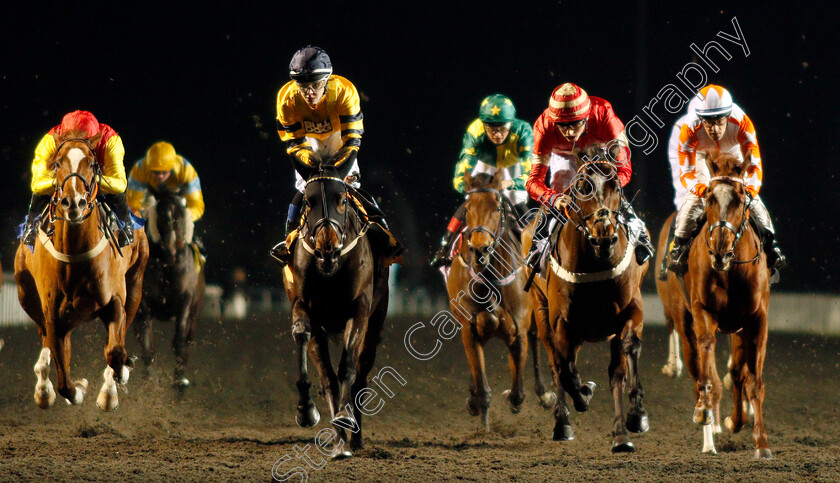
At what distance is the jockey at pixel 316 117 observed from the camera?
4980 millimetres

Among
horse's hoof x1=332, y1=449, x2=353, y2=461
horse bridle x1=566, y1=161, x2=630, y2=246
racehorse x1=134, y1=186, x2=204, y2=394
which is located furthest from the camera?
racehorse x1=134, y1=186, x2=204, y2=394

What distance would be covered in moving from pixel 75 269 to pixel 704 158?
10.7 feet

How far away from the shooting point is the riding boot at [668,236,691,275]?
534 centimetres

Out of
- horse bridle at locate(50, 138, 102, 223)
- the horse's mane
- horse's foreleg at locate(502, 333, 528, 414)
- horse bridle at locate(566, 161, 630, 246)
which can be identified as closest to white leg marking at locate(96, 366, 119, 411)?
horse bridle at locate(50, 138, 102, 223)

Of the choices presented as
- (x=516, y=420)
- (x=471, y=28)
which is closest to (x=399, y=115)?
(x=471, y=28)

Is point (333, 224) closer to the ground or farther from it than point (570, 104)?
closer to the ground

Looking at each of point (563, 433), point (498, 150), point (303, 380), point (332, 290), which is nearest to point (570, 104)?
point (498, 150)

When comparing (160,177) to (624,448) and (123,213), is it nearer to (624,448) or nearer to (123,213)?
(123,213)

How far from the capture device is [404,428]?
640 cm

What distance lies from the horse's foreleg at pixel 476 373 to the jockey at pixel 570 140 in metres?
0.90

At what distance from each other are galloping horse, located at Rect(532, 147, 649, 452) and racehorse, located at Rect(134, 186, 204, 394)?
2.95 meters

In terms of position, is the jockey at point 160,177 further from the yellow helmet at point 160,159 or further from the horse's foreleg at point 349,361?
the horse's foreleg at point 349,361

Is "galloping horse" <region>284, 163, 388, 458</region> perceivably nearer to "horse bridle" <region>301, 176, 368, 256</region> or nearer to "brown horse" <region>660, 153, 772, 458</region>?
"horse bridle" <region>301, 176, 368, 256</region>

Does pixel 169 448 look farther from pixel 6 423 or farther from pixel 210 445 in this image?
pixel 6 423
